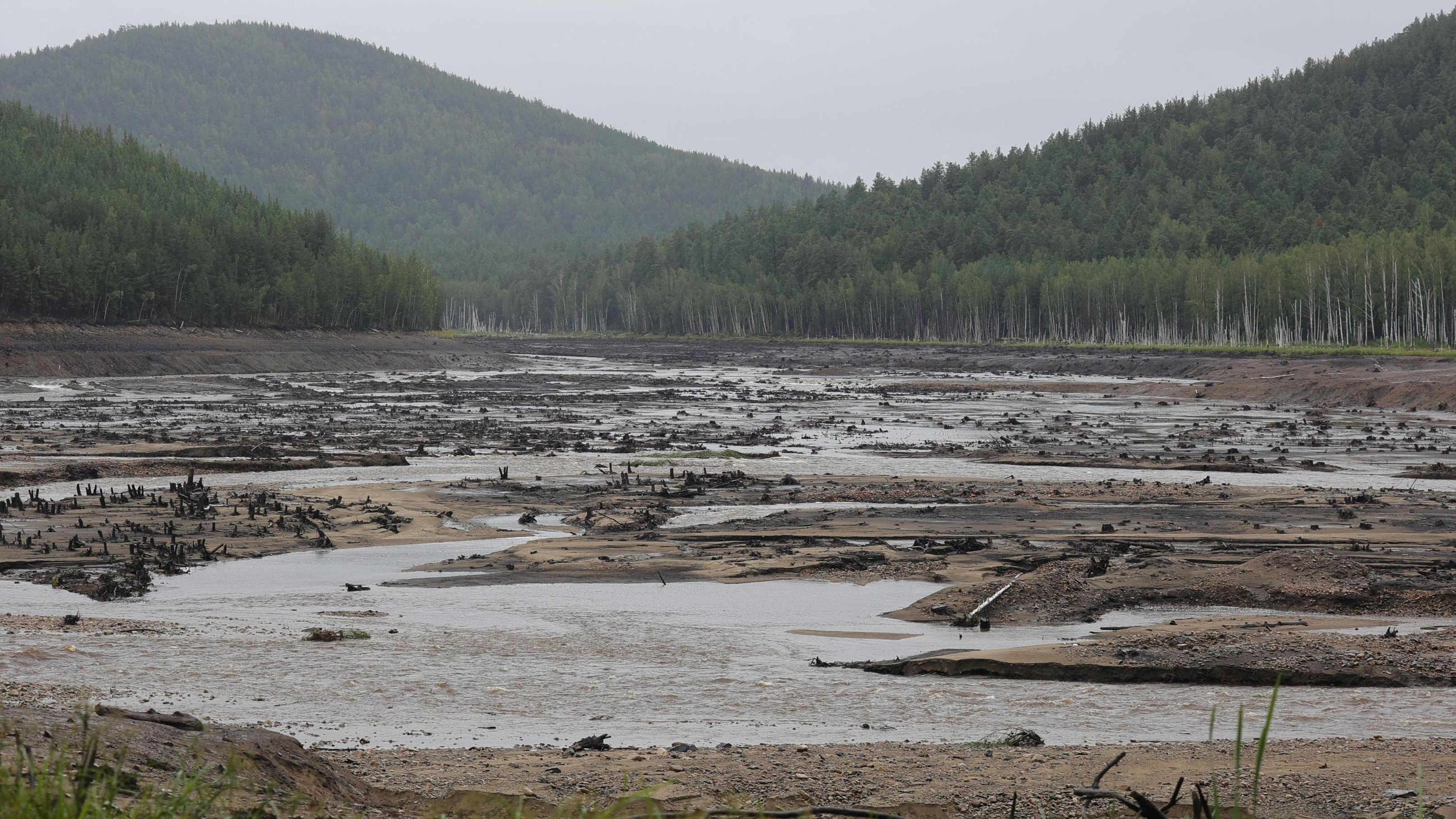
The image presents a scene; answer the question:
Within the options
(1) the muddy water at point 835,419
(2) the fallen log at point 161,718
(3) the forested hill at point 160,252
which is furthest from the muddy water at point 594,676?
(3) the forested hill at point 160,252

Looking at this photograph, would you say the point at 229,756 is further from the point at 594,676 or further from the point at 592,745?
the point at 594,676

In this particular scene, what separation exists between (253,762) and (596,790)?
1.97m

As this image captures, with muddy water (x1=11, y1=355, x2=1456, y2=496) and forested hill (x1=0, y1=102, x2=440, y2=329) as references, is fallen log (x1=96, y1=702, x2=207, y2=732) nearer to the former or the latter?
muddy water (x1=11, y1=355, x2=1456, y2=496)

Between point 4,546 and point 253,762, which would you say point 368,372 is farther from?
point 253,762

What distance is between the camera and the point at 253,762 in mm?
7926

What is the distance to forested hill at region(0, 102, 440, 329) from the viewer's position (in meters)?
115

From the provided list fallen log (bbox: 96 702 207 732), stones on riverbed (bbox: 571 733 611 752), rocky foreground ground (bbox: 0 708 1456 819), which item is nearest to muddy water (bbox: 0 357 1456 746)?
stones on riverbed (bbox: 571 733 611 752)

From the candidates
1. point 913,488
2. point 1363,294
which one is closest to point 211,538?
point 913,488

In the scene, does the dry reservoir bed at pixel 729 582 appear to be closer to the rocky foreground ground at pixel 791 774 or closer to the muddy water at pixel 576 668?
the muddy water at pixel 576 668

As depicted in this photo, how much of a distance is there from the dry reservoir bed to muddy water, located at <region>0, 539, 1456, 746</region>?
6 centimetres

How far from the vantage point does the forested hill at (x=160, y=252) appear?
115000 mm

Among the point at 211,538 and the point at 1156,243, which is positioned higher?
the point at 1156,243

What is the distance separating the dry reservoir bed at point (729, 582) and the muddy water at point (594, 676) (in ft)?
0.18

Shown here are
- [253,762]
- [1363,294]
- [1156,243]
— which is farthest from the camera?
[1156,243]
